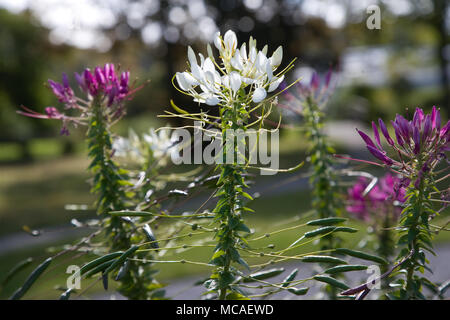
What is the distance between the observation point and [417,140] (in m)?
1.27

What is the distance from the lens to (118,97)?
1.69m

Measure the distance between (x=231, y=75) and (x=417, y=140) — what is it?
572 mm

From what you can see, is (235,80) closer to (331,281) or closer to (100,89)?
(331,281)

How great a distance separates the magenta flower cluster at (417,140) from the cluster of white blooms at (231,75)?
316mm

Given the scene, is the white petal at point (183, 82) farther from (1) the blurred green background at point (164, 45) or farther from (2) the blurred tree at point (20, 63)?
(2) the blurred tree at point (20, 63)

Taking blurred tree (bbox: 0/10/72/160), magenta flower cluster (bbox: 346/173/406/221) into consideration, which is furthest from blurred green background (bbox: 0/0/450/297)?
magenta flower cluster (bbox: 346/173/406/221)

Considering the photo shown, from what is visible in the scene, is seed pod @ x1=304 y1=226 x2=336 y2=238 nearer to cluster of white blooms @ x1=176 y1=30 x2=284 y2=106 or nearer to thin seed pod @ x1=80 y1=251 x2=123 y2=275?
cluster of white blooms @ x1=176 y1=30 x2=284 y2=106

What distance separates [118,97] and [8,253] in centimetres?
714

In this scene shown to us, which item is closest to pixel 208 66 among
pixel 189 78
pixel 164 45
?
pixel 189 78

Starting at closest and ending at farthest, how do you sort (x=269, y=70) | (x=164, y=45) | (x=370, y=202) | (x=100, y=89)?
(x=269, y=70) → (x=100, y=89) → (x=370, y=202) → (x=164, y=45)

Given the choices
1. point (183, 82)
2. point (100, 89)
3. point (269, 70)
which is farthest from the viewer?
point (100, 89)

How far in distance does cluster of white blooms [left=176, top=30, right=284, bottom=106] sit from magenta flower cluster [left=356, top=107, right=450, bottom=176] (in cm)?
32
